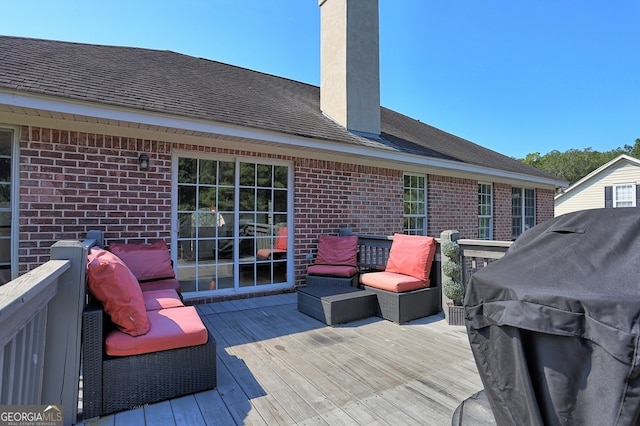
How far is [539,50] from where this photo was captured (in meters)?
14.0

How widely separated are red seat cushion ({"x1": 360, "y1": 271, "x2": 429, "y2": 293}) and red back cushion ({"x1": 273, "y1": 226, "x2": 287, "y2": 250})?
1579mm

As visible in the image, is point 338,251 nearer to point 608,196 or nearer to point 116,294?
point 116,294

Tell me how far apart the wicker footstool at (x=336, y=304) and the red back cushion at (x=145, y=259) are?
5.51 feet

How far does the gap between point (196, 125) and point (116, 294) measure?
8.53 ft

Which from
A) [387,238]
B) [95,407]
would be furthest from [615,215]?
[387,238]

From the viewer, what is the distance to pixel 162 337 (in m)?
2.27

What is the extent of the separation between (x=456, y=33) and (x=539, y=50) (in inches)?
241

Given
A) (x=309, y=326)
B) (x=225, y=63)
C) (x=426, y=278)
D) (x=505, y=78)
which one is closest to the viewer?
(x=309, y=326)

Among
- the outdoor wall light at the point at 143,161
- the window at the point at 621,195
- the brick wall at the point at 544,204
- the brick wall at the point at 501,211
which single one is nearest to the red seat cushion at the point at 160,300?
the outdoor wall light at the point at 143,161

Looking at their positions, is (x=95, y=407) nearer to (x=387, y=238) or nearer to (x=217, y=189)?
(x=217, y=189)

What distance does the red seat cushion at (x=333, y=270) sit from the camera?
4.82 m

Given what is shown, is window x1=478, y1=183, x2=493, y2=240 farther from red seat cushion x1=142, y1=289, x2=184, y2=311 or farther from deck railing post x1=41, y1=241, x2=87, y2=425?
deck railing post x1=41, y1=241, x2=87, y2=425

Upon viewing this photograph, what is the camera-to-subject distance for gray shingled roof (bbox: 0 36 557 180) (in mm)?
3854

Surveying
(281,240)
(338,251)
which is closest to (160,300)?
(281,240)
